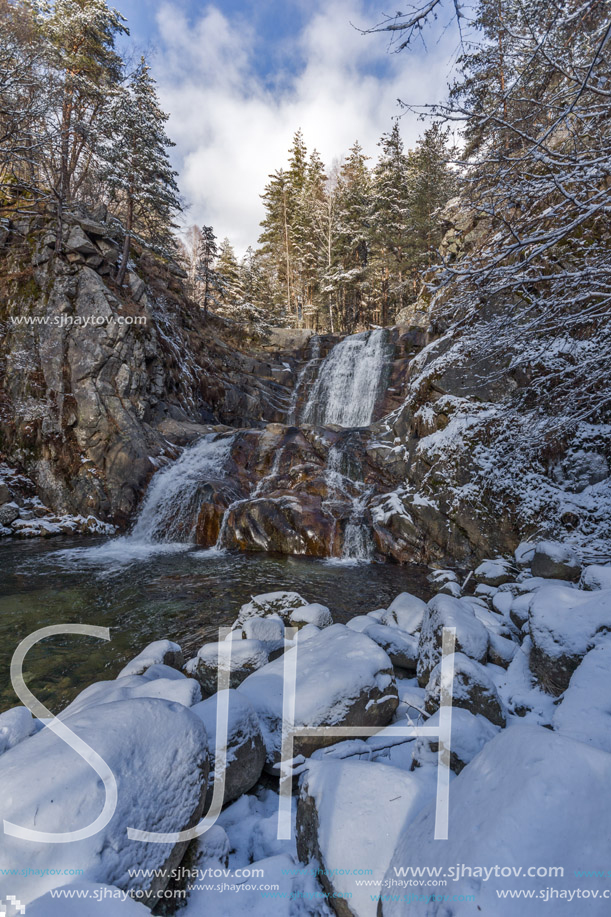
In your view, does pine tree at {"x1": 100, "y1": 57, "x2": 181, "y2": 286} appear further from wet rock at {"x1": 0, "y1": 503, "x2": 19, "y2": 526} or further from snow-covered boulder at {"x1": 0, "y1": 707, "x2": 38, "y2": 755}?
snow-covered boulder at {"x1": 0, "y1": 707, "x2": 38, "y2": 755}

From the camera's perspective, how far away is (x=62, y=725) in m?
1.69

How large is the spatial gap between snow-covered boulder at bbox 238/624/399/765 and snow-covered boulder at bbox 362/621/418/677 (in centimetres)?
75

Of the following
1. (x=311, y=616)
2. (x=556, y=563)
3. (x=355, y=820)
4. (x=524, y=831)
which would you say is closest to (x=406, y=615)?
(x=311, y=616)

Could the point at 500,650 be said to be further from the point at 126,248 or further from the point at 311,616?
the point at 126,248

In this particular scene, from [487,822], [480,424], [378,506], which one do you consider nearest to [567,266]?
[480,424]

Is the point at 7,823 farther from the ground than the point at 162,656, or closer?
farther from the ground

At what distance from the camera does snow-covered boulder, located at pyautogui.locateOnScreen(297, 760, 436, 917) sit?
1.49 m

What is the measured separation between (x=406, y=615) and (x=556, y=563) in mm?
2435

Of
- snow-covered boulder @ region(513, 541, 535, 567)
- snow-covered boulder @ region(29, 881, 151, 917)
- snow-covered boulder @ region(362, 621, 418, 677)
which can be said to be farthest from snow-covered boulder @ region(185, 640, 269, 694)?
snow-covered boulder @ region(513, 541, 535, 567)

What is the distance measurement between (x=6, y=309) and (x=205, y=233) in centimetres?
1332

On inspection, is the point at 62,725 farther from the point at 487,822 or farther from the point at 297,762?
the point at 487,822

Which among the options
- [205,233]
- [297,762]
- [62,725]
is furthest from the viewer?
[205,233]

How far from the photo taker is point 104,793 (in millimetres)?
1493

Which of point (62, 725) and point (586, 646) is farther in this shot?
point (586, 646)
